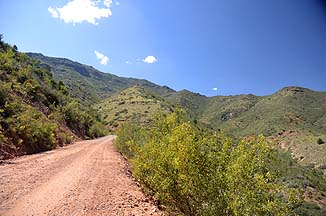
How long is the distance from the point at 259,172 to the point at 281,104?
112 metres

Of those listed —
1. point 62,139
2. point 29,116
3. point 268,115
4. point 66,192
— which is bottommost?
point 66,192

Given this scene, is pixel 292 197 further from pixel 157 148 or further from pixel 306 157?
pixel 306 157

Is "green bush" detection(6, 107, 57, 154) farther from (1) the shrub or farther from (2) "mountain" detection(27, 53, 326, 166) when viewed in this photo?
(1) the shrub

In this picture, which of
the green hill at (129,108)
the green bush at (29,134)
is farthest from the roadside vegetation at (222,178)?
the green hill at (129,108)

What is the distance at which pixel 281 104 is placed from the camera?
111875 millimetres

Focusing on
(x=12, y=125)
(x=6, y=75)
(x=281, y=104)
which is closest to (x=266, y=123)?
(x=281, y=104)

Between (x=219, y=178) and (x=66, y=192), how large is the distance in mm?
6150

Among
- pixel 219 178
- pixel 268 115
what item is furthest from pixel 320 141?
pixel 219 178

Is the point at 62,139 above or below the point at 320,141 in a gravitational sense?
below

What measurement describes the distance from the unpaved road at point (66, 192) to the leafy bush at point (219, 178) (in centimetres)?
232

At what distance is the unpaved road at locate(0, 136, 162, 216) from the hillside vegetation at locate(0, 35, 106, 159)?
474 centimetres

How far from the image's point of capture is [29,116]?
24828mm

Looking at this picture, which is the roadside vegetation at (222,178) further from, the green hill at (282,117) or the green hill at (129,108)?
the green hill at (129,108)

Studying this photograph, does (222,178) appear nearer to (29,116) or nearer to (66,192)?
(66,192)
